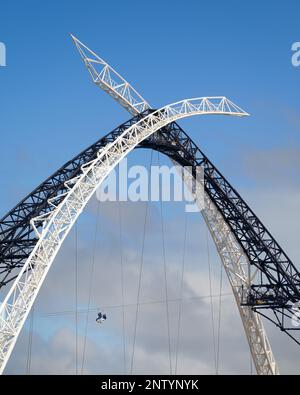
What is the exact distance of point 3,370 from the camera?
4469cm

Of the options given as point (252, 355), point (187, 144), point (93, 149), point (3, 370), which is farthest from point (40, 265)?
point (252, 355)

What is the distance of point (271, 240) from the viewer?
61656 mm

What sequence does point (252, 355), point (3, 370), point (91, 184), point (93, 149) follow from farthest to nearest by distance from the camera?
point (252, 355)
point (93, 149)
point (91, 184)
point (3, 370)

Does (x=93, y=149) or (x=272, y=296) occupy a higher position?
(x=93, y=149)

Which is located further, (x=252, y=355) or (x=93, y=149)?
(x=252, y=355)

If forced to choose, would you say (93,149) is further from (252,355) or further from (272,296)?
(252,355)
